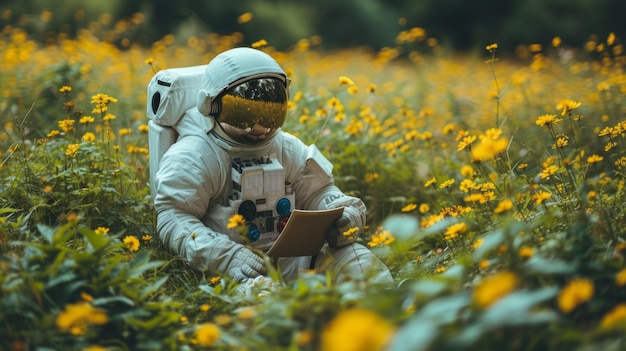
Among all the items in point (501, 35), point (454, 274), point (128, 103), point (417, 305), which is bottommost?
point (417, 305)

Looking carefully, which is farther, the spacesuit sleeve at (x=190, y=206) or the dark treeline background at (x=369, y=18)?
the dark treeline background at (x=369, y=18)

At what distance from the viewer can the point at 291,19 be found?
38.5 ft

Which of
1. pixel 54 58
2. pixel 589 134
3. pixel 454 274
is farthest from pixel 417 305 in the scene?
pixel 54 58

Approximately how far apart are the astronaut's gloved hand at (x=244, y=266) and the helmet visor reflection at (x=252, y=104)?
0.51m

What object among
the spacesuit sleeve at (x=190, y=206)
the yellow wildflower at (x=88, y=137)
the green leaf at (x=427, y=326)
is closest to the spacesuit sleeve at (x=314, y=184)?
the spacesuit sleeve at (x=190, y=206)

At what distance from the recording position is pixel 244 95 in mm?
3090

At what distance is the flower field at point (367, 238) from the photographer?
1875 millimetres

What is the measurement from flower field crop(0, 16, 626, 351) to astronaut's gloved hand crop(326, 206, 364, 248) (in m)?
0.13

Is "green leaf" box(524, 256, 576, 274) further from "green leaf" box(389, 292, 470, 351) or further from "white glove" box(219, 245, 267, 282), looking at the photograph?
"white glove" box(219, 245, 267, 282)

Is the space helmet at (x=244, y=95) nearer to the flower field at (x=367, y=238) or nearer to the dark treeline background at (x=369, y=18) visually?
the flower field at (x=367, y=238)

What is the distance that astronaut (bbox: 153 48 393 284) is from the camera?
3039 mm

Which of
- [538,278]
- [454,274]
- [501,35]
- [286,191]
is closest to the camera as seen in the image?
[454,274]

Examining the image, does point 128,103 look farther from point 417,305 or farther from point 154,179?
point 417,305

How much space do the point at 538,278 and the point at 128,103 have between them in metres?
3.97
